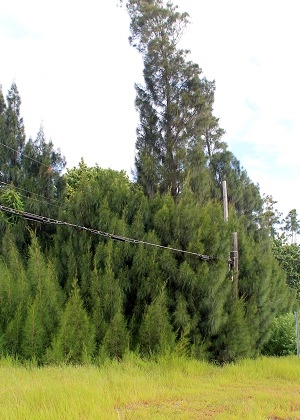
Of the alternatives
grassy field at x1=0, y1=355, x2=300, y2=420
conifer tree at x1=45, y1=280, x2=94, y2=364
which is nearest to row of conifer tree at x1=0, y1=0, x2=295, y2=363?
conifer tree at x1=45, y1=280, x2=94, y2=364

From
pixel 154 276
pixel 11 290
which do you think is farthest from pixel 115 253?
pixel 11 290

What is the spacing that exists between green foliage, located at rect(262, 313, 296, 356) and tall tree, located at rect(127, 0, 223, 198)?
18.8ft

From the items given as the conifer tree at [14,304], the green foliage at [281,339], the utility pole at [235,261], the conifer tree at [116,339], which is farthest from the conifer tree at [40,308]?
the green foliage at [281,339]

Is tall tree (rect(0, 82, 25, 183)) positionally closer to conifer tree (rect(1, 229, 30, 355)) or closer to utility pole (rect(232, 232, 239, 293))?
conifer tree (rect(1, 229, 30, 355))

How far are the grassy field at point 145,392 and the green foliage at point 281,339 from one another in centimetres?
449

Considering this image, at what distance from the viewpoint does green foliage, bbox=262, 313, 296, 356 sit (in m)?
13.9

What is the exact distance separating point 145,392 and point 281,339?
343 inches

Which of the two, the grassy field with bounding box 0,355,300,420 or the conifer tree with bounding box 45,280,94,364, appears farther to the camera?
the conifer tree with bounding box 45,280,94,364

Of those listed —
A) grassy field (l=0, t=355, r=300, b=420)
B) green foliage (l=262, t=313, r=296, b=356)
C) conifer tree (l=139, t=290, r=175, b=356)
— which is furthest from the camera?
green foliage (l=262, t=313, r=296, b=356)

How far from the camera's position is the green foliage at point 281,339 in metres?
13.9

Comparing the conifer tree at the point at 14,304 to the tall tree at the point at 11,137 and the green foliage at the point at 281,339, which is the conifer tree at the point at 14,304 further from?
the green foliage at the point at 281,339

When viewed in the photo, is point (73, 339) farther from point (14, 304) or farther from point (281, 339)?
point (281, 339)

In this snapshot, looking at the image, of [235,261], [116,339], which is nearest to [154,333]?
[116,339]

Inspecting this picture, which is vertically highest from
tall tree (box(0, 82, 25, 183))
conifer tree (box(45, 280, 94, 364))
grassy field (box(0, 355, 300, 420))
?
tall tree (box(0, 82, 25, 183))
